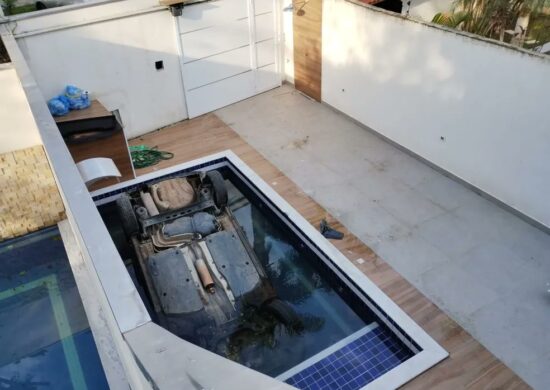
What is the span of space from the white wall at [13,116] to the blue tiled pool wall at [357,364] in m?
5.21

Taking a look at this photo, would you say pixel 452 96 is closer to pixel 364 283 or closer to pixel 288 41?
pixel 364 283

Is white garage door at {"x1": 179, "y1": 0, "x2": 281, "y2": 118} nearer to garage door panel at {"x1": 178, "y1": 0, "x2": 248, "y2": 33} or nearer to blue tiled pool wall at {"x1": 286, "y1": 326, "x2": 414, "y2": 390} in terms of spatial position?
garage door panel at {"x1": 178, "y1": 0, "x2": 248, "y2": 33}

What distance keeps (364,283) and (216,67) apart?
6.22 m

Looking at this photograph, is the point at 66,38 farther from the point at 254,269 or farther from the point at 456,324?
the point at 456,324

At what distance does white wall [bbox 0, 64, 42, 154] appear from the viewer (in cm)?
658

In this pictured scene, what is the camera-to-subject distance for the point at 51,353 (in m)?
5.65

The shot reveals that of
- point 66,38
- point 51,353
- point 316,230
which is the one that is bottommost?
point 51,353

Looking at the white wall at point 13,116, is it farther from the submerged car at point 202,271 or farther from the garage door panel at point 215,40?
the garage door panel at point 215,40

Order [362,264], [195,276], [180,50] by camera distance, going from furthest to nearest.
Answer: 1. [180,50]
2. [362,264]
3. [195,276]

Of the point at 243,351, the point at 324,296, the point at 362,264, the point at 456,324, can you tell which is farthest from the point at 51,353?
the point at 456,324

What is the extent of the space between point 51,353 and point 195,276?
1.88 metres

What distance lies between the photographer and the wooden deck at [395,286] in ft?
16.0

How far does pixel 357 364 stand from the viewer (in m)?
5.08

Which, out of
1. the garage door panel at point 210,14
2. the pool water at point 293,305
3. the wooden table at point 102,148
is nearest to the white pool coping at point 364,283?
the wooden table at point 102,148
